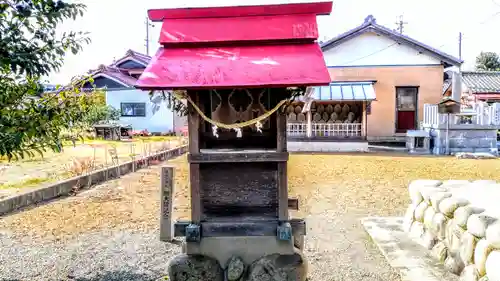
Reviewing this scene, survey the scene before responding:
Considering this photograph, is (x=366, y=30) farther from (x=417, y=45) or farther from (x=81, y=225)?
(x=81, y=225)

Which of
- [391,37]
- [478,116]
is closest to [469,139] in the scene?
[478,116]

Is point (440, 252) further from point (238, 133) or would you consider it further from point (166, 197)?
point (166, 197)

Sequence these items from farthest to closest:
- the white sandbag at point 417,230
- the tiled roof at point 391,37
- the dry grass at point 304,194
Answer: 1. the tiled roof at point 391,37
2. the dry grass at point 304,194
3. the white sandbag at point 417,230

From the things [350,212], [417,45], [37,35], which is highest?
[417,45]

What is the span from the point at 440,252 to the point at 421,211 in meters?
0.90

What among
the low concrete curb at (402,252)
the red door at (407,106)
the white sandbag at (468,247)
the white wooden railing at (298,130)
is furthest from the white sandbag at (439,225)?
the red door at (407,106)

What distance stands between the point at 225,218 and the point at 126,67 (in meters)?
24.9

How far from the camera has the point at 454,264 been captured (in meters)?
4.69

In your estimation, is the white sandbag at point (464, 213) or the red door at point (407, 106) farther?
the red door at point (407, 106)

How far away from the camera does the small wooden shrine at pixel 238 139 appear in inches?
152

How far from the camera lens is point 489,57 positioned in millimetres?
32781

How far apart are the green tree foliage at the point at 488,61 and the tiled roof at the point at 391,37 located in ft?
55.1

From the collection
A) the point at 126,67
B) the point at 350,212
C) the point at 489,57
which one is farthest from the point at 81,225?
the point at 489,57

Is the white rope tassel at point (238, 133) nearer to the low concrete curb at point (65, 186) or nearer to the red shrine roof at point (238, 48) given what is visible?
the red shrine roof at point (238, 48)
